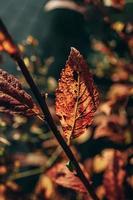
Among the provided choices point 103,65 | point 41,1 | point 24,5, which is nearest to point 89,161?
point 103,65

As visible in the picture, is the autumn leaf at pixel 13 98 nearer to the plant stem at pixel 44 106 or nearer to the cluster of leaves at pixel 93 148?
the plant stem at pixel 44 106

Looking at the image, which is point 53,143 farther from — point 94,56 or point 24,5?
point 24,5

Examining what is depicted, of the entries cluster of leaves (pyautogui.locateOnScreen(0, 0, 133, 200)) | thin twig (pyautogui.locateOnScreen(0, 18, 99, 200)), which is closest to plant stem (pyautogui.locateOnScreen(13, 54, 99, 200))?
thin twig (pyautogui.locateOnScreen(0, 18, 99, 200))

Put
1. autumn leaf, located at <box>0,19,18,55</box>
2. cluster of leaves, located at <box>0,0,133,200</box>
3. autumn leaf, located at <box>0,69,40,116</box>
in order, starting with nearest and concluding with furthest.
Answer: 1. autumn leaf, located at <box>0,19,18,55</box>
2. autumn leaf, located at <box>0,69,40,116</box>
3. cluster of leaves, located at <box>0,0,133,200</box>

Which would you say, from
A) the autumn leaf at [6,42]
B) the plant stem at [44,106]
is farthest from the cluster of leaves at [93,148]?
the autumn leaf at [6,42]

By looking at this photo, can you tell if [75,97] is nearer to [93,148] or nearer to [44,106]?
[44,106]

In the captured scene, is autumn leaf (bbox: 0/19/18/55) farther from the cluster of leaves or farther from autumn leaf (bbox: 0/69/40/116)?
the cluster of leaves
